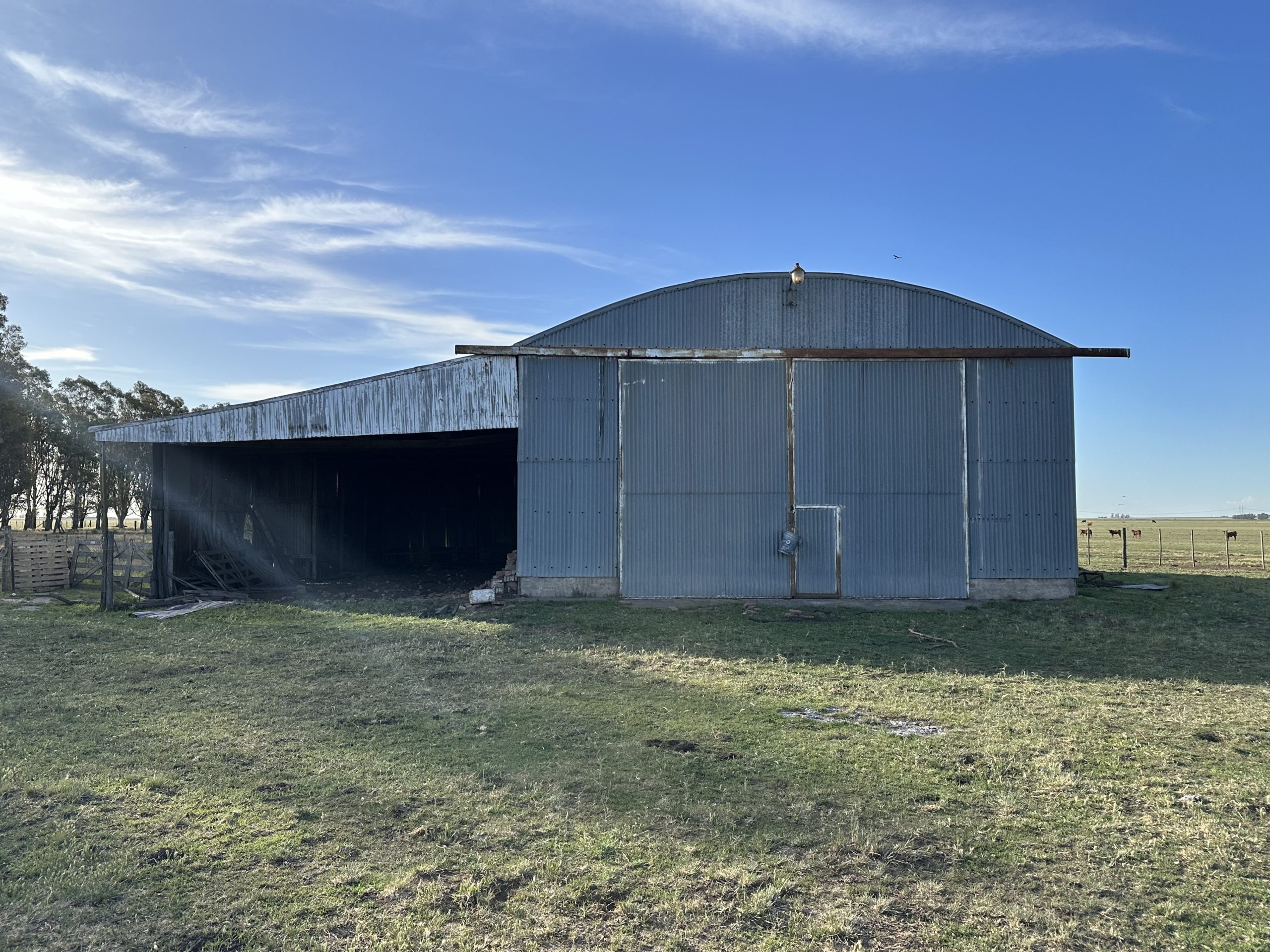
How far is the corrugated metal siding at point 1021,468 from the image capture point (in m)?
15.9

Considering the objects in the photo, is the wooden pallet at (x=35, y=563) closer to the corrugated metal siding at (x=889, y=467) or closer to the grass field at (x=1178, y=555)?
the corrugated metal siding at (x=889, y=467)

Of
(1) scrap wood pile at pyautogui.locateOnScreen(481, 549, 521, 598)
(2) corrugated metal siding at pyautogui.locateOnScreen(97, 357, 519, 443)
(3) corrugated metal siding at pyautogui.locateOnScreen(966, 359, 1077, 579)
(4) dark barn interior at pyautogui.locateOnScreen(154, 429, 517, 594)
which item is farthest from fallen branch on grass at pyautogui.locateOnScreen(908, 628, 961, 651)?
(4) dark barn interior at pyautogui.locateOnScreen(154, 429, 517, 594)

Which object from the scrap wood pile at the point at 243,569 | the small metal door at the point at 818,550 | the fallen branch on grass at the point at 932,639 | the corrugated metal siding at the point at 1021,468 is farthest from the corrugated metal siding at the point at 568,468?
the scrap wood pile at the point at 243,569

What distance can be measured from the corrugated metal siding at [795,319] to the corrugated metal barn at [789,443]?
4 centimetres

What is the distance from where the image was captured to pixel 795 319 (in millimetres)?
16484

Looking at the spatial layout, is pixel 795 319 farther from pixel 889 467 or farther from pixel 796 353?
pixel 889 467

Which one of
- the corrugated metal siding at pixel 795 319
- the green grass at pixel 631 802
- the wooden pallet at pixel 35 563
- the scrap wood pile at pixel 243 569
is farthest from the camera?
the wooden pallet at pixel 35 563

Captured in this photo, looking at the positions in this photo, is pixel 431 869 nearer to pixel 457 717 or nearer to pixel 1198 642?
pixel 457 717

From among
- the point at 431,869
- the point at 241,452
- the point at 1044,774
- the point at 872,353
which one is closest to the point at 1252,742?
the point at 1044,774

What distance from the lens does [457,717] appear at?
26.4ft

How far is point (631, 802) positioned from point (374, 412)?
44.4ft

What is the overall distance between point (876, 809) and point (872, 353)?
11.9 m

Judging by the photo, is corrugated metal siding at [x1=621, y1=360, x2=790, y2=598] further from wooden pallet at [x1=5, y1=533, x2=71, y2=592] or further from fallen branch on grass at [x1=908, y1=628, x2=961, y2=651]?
wooden pallet at [x1=5, y1=533, x2=71, y2=592]

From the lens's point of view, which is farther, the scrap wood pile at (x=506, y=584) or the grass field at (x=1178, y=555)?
the grass field at (x=1178, y=555)
